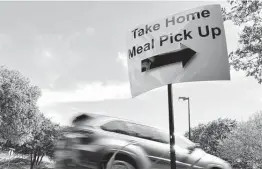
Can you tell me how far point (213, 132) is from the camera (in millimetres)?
57188

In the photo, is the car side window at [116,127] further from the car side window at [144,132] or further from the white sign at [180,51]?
the white sign at [180,51]

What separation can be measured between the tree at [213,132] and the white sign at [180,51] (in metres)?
48.6

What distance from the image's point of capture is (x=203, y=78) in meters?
3.12

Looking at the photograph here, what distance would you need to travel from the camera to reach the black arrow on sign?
10.6 ft

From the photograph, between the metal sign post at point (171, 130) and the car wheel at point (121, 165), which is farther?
the car wheel at point (121, 165)

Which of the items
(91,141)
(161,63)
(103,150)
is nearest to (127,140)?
(103,150)

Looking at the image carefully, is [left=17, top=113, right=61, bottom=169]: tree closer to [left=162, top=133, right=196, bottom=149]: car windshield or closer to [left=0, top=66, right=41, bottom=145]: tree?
[left=0, top=66, right=41, bottom=145]: tree

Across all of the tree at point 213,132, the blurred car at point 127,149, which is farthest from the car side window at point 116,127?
the tree at point 213,132

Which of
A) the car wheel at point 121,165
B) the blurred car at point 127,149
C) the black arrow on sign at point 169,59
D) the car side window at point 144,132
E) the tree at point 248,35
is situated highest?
the tree at point 248,35

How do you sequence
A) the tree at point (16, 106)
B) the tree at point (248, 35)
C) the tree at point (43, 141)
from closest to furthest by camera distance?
the tree at point (248, 35) → the tree at point (16, 106) → the tree at point (43, 141)

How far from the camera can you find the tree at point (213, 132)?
5151cm

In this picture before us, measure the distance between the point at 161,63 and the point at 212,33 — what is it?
0.63 metres

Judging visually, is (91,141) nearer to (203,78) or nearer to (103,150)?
(103,150)

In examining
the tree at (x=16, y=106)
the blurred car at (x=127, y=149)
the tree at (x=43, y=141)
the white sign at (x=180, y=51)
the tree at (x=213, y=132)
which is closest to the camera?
the white sign at (x=180, y=51)
